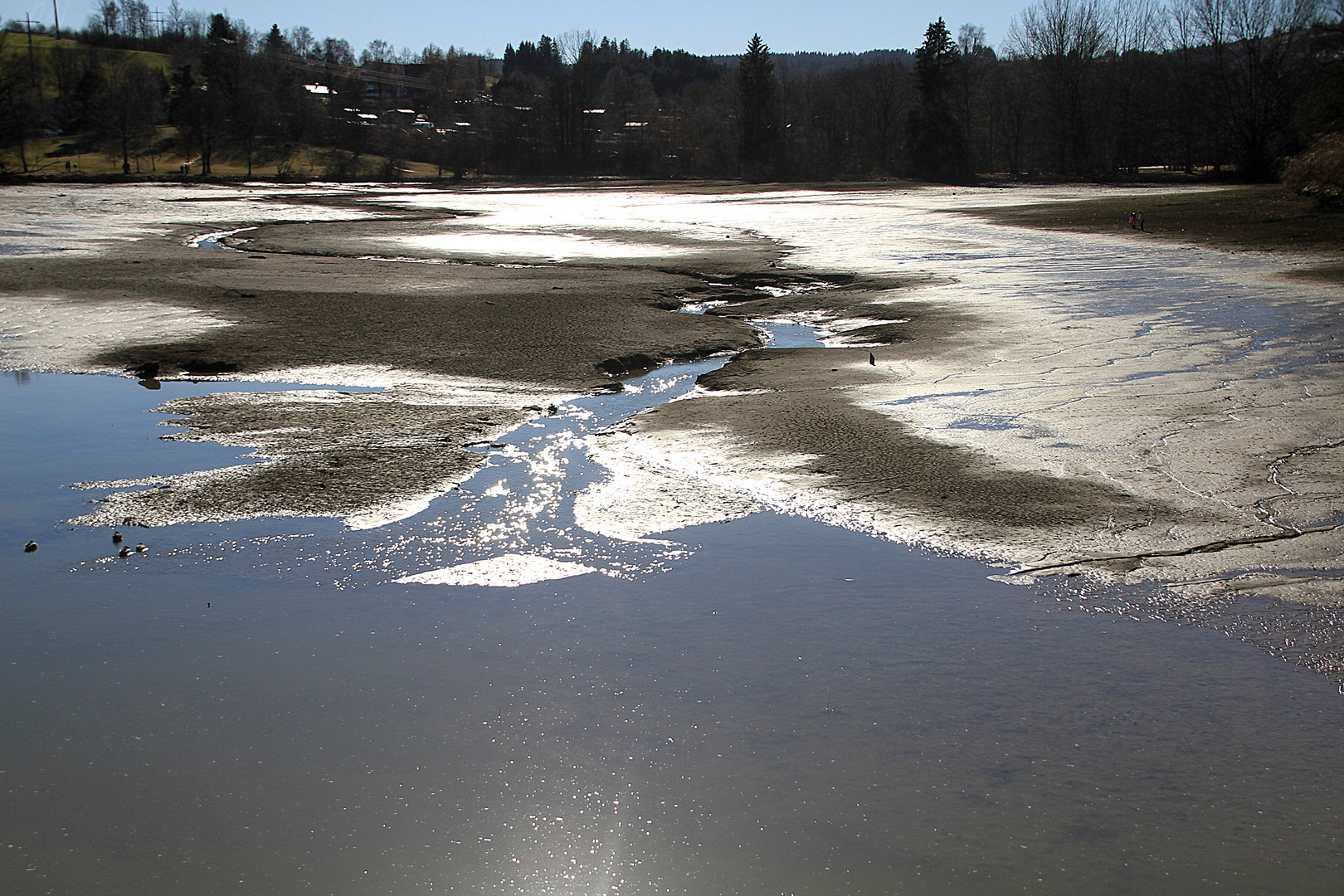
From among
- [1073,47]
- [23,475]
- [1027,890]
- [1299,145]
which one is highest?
[1073,47]

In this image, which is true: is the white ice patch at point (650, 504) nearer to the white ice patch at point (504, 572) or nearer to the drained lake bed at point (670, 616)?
the drained lake bed at point (670, 616)

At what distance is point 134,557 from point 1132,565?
541cm

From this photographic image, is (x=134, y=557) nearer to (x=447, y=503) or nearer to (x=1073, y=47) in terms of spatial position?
(x=447, y=503)

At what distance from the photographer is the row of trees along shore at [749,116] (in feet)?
219

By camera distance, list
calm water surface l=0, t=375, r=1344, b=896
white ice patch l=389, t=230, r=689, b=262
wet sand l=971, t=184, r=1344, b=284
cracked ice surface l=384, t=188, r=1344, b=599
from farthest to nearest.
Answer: white ice patch l=389, t=230, r=689, b=262 < wet sand l=971, t=184, r=1344, b=284 < cracked ice surface l=384, t=188, r=1344, b=599 < calm water surface l=0, t=375, r=1344, b=896

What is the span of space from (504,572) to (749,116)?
302 ft

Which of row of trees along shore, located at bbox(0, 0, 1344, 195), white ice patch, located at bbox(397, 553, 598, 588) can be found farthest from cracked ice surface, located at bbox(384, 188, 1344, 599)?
row of trees along shore, located at bbox(0, 0, 1344, 195)

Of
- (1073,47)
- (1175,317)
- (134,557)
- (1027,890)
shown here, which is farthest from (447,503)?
(1073,47)

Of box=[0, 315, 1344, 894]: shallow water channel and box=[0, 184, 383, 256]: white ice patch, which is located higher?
box=[0, 184, 383, 256]: white ice patch

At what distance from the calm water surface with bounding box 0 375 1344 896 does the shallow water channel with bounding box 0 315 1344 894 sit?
0.5 inches

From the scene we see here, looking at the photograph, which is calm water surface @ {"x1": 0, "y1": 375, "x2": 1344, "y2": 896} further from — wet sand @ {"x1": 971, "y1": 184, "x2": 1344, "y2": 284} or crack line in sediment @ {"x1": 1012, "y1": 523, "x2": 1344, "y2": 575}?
wet sand @ {"x1": 971, "y1": 184, "x2": 1344, "y2": 284}

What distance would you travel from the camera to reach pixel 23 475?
738 centimetres

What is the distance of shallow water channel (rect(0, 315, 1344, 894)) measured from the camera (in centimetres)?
321

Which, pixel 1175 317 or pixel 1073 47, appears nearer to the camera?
pixel 1175 317
